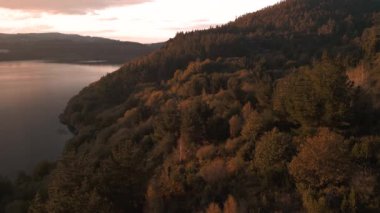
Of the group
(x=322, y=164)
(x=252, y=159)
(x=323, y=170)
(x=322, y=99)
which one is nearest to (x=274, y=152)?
(x=252, y=159)

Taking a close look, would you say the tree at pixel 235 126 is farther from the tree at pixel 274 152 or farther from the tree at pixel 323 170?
the tree at pixel 323 170

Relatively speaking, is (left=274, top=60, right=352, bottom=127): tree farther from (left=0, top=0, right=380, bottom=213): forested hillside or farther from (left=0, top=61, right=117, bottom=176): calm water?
(left=0, top=61, right=117, bottom=176): calm water

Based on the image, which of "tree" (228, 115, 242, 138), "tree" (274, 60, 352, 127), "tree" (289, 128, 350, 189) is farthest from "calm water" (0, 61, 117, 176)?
"tree" (289, 128, 350, 189)

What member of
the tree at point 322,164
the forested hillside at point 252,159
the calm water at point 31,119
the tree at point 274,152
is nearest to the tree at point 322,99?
the forested hillside at point 252,159

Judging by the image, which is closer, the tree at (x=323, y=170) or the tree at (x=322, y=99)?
the tree at (x=323, y=170)

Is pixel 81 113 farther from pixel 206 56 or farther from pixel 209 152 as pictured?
pixel 209 152

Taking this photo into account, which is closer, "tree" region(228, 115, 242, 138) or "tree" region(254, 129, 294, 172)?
"tree" region(254, 129, 294, 172)

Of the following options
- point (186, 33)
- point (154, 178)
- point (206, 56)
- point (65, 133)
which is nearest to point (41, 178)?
point (154, 178)

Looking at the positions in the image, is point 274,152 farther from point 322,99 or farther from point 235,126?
point 235,126
